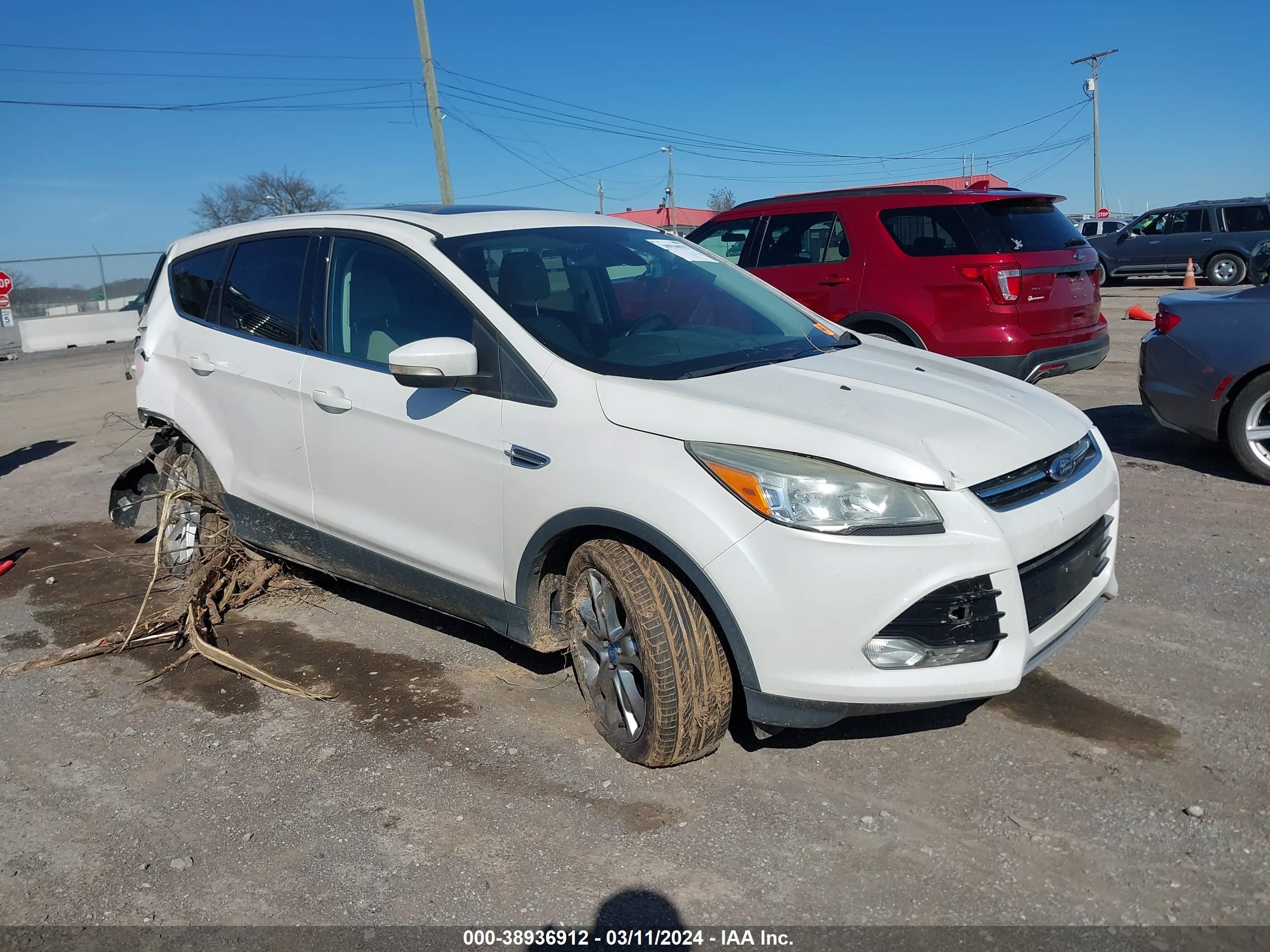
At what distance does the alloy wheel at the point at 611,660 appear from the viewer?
10.8 feet

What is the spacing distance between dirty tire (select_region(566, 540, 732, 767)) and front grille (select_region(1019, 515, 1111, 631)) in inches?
36.4

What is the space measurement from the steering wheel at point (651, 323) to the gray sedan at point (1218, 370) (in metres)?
4.13

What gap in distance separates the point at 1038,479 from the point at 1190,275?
2074 centimetres

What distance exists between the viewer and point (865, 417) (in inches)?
122

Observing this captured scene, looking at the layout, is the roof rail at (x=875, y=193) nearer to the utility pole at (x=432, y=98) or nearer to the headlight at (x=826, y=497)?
the headlight at (x=826, y=497)

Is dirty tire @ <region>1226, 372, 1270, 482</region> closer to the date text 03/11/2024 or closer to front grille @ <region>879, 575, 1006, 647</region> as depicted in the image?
front grille @ <region>879, 575, 1006, 647</region>

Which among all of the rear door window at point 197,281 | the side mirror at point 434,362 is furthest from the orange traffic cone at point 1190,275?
the side mirror at point 434,362

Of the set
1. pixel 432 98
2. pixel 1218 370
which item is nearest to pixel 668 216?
pixel 432 98

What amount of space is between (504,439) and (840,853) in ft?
5.51

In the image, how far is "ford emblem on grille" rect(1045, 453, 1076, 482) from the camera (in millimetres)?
3189

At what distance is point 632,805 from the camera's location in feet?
10.5

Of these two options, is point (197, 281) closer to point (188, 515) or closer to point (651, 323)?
point (188, 515)

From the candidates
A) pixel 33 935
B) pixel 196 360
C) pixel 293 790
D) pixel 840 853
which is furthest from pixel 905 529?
pixel 196 360

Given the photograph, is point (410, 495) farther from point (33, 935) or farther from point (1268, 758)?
point (1268, 758)
